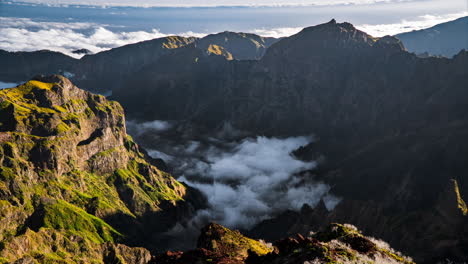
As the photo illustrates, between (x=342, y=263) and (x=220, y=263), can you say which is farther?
(x=220, y=263)

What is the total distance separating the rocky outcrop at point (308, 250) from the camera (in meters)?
79.5

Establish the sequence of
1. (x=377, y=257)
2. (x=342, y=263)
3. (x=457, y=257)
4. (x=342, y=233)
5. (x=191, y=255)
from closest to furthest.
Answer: (x=342, y=263)
(x=377, y=257)
(x=342, y=233)
(x=191, y=255)
(x=457, y=257)

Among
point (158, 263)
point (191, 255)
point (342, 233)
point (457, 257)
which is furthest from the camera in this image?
point (457, 257)

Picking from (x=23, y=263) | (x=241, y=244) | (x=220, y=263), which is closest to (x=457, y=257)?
(x=241, y=244)

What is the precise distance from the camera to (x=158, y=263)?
130000mm

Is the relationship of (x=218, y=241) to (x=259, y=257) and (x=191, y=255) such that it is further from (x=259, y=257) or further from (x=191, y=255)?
(x=259, y=257)

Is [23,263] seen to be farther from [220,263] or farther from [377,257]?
[377,257]

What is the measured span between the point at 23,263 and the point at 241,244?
12746cm

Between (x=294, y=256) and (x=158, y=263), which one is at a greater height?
(x=294, y=256)

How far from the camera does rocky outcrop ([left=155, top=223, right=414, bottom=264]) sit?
7950cm

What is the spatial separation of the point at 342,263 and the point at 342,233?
28070 mm

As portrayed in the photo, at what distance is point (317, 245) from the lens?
8331 centimetres

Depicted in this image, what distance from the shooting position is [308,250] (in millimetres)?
81812

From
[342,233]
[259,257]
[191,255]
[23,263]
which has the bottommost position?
[23,263]
